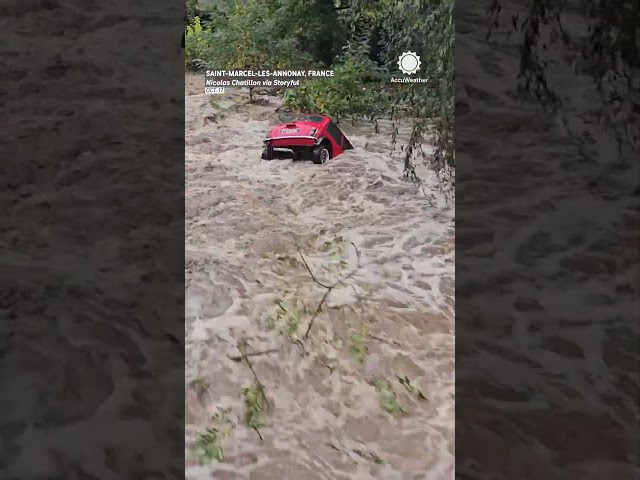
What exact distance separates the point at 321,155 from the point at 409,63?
36 centimetres

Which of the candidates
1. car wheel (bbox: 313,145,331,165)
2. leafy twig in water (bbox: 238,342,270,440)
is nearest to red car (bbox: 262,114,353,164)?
car wheel (bbox: 313,145,331,165)

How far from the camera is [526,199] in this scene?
4.56 ft

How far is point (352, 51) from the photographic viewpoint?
1438 millimetres

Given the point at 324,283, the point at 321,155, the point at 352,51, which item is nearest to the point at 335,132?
the point at 321,155

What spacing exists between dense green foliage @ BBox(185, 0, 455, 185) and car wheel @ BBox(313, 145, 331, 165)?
9 cm

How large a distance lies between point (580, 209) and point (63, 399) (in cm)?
149

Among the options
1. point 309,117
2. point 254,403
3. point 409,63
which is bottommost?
point 254,403

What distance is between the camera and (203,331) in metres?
1.40

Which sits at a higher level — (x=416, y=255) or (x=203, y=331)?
(x=416, y=255)

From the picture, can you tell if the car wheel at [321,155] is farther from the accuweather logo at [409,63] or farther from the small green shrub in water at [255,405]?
the small green shrub in water at [255,405]

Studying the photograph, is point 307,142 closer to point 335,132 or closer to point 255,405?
point 335,132

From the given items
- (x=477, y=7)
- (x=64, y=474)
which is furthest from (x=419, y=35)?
(x=64, y=474)

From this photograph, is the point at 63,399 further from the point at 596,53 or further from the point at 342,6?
the point at 596,53

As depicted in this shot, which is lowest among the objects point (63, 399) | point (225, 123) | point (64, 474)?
point (64, 474)
